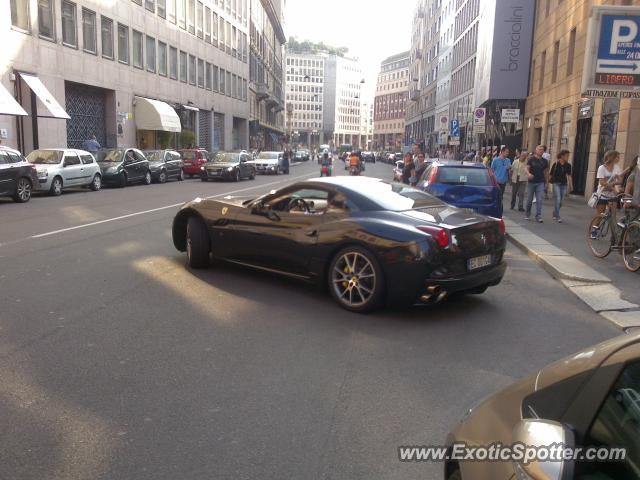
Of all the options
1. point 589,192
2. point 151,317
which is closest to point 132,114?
point 589,192

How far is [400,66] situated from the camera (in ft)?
502

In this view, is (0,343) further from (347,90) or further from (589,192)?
(347,90)

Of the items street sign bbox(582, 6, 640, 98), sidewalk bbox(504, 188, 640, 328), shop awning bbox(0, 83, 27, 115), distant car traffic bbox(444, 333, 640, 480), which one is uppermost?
street sign bbox(582, 6, 640, 98)

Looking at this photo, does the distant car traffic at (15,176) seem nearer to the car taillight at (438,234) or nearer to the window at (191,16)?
the car taillight at (438,234)

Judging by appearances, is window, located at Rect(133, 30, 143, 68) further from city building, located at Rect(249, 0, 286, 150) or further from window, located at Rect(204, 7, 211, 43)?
city building, located at Rect(249, 0, 286, 150)

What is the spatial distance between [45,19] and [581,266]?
88.0 feet

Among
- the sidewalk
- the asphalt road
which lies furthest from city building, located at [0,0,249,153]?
the asphalt road

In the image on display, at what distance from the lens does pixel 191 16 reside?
1827 inches

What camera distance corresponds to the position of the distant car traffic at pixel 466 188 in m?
12.1

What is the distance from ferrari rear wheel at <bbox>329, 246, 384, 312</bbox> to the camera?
19.9 feet

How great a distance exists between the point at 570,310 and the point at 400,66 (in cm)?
15393

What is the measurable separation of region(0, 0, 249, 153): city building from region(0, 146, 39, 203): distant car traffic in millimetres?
7461

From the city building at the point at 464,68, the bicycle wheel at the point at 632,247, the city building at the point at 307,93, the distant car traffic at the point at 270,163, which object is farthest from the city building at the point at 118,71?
the city building at the point at 307,93

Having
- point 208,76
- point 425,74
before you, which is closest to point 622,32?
point 208,76
